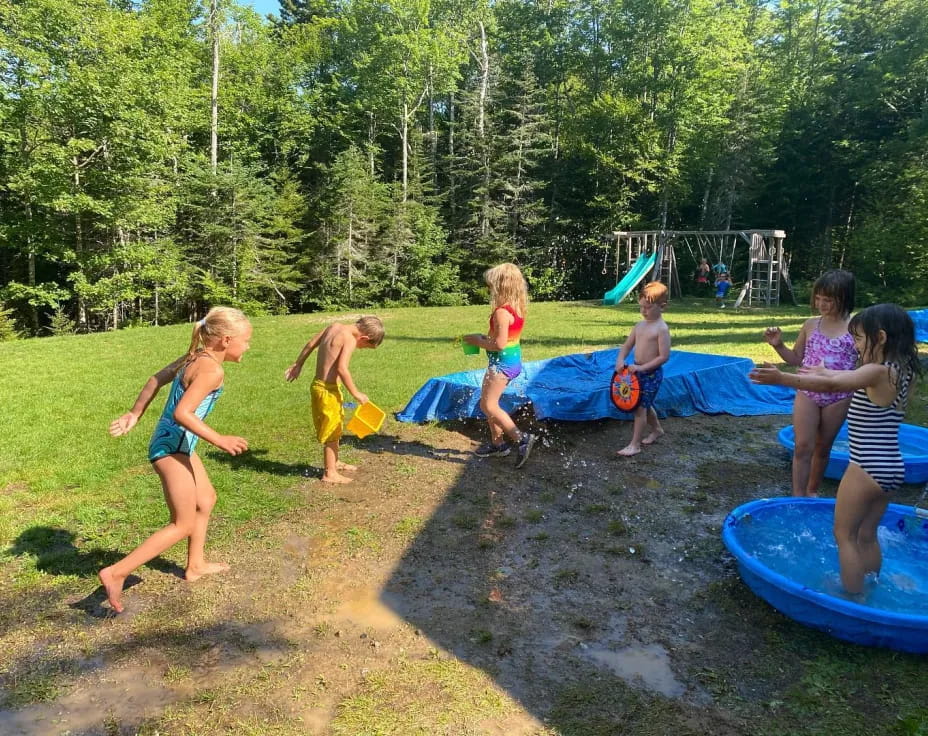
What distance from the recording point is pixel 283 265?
24172mm

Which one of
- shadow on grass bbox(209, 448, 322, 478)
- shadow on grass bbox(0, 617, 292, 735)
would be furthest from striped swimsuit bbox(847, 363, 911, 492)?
shadow on grass bbox(209, 448, 322, 478)

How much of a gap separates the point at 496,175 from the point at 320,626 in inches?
1070

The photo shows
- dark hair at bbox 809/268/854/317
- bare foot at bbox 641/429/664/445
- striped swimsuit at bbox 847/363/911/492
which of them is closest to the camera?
striped swimsuit at bbox 847/363/911/492

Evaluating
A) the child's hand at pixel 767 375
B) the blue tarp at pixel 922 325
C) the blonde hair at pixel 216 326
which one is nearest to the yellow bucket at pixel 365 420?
the blonde hair at pixel 216 326

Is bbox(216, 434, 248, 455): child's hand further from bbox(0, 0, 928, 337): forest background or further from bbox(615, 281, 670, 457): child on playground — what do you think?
bbox(0, 0, 928, 337): forest background

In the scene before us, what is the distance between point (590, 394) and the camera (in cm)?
661

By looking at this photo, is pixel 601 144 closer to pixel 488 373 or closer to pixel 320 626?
pixel 488 373

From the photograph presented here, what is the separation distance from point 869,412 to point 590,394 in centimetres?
365

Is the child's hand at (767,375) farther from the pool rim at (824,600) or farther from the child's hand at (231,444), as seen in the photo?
the child's hand at (231,444)

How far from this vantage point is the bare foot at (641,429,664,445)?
619 cm

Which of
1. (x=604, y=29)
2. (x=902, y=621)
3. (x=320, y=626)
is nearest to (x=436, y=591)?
(x=320, y=626)

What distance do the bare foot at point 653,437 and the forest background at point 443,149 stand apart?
17.9 metres

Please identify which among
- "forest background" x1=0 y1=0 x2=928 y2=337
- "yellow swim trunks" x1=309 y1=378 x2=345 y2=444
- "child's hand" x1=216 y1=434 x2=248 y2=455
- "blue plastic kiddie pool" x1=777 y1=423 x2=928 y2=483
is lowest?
"blue plastic kiddie pool" x1=777 y1=423 x2=928 y2=483

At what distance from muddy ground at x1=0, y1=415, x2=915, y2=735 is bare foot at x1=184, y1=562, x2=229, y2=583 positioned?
0.23 feet
